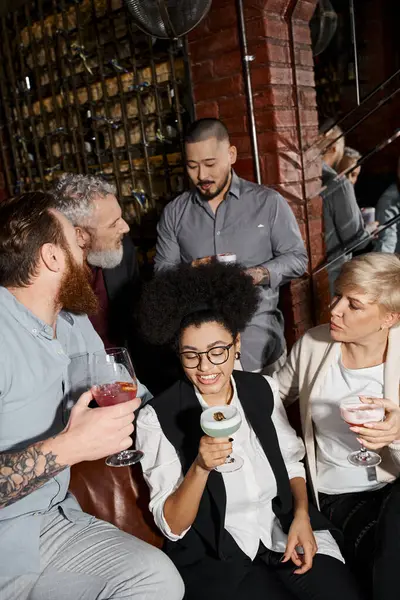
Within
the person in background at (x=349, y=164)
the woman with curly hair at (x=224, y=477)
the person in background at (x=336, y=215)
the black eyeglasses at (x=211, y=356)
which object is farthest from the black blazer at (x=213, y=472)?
the person in background at (x=349, y=164)

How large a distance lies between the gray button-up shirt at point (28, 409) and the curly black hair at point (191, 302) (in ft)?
1.24

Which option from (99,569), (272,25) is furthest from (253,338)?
(272,25)

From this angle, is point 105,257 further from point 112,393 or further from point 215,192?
point 112,393

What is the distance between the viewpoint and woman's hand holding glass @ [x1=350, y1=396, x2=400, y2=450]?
177 centimetres

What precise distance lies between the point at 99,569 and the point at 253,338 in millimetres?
1575

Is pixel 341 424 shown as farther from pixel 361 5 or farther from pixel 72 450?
pixel 361 5

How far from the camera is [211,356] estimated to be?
189cm

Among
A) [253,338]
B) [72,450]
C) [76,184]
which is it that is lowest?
[253,338]

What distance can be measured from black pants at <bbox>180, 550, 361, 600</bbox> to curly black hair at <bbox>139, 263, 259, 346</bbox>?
0.75 metres

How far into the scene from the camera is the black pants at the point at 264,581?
5.65 ft

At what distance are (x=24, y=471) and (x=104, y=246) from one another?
1599 mm

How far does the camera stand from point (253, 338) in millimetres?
2969

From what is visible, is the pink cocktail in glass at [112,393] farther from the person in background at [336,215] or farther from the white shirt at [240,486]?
the person in background at [336,215]

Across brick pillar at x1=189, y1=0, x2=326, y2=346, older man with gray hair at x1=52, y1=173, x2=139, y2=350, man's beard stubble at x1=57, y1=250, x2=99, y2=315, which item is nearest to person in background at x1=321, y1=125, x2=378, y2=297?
brick pillar at x1=189, y1=0, x2=326, y2=346
